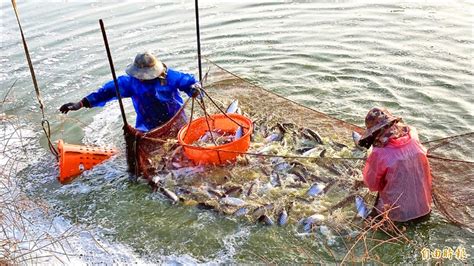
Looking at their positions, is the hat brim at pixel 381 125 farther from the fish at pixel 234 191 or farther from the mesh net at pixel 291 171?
the fish at pixel 234 191

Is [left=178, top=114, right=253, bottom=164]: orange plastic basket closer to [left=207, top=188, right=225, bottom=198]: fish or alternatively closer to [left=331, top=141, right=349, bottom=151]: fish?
[left=207, top=188, right=225, bottom=198]: fish

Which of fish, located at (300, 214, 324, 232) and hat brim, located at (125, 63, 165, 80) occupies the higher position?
hat brim, located at (125, 63, 165, 80)

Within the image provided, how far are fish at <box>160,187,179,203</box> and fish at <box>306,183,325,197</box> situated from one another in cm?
174

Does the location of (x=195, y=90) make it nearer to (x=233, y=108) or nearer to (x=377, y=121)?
(x=233, y=108)

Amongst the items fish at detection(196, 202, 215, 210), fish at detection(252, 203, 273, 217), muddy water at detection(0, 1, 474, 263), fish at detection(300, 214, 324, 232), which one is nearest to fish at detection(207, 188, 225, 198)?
fish at detection(196, 202, 215, 210)

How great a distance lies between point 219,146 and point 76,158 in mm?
2172

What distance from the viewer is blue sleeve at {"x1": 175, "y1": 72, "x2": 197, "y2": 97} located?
22.4 feet

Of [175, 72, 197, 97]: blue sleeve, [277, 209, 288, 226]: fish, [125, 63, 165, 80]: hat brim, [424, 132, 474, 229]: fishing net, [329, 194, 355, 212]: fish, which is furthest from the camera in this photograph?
[175, 72, 197, 97]: blue sleeve

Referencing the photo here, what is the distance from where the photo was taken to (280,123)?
25.2 ft

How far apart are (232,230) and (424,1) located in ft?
32.2

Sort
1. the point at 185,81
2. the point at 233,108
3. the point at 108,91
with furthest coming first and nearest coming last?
the point at 233,108 → the point at 108,91 → the point at 185,81

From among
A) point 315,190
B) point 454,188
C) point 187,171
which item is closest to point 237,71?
point 187,171

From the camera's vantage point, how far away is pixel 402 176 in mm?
5047

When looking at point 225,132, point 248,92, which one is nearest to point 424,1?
point 248,92
